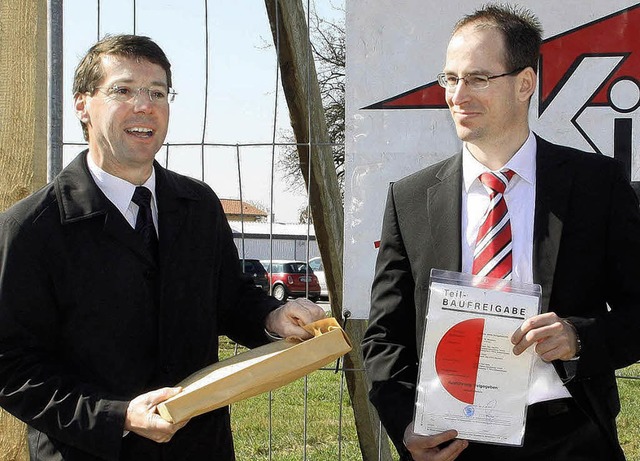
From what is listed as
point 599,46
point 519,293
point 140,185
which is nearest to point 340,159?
point 599,46

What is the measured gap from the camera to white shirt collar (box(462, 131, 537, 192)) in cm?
238

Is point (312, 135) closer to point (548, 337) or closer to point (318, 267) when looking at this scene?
point (548, 337)

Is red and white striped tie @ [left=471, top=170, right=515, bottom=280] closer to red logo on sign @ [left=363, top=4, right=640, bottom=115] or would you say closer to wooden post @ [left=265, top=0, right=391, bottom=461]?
red logo on sign @ [left=363, top=4, right=640, bottom=115]

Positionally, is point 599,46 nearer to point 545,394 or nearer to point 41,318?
A: point 545,394

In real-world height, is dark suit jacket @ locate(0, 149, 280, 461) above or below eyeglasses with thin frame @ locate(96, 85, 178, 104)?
below

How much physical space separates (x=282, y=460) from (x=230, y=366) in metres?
3.37

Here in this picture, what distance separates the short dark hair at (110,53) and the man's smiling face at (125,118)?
15 mm

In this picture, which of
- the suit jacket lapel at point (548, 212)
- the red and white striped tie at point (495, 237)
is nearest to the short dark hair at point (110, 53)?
the red and white striped tie at point (495, 237)

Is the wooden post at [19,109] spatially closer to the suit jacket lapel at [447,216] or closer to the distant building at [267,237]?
the distant building at [267,237]

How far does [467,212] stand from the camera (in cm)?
241

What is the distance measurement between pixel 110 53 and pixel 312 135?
53.5 inches

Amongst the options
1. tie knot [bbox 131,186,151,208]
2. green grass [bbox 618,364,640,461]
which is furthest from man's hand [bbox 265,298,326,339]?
green grass [bbox 618,364,640,461]

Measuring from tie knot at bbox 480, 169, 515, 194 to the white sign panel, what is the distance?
43.2 inches

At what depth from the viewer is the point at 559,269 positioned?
2273 millimetres
